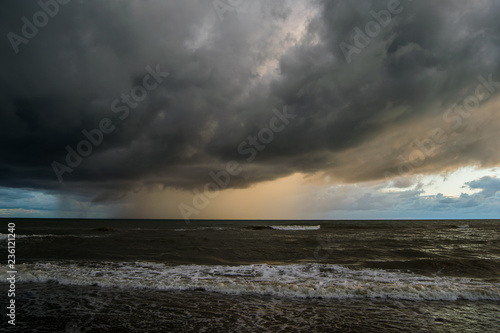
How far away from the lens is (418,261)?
18.2 m

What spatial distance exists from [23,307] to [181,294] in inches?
195

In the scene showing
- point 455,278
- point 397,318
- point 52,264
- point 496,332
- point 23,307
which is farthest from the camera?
point 52,264

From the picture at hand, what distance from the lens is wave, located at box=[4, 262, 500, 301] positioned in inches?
422

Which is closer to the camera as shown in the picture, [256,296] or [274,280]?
[256,296]

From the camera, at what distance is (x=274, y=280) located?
41.9ft

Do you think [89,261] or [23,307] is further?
[89,261]

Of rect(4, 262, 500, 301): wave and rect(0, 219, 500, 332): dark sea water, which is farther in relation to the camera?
rect(4, 262, 500, 301): wave

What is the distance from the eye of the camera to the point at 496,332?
23.6 feet

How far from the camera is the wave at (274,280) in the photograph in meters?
10.7

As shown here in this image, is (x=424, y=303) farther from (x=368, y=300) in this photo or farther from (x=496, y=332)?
(x=496, y=332)

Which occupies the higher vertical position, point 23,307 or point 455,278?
point 23,307

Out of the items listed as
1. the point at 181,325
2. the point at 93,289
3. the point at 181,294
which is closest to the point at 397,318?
the point at 181,325

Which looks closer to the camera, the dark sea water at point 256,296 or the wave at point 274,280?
the dark sea water at point 256,296

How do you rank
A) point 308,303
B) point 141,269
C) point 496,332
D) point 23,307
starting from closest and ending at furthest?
1. point 496,332
2. point 23,307
3. point 308,303
4. point 141,269
